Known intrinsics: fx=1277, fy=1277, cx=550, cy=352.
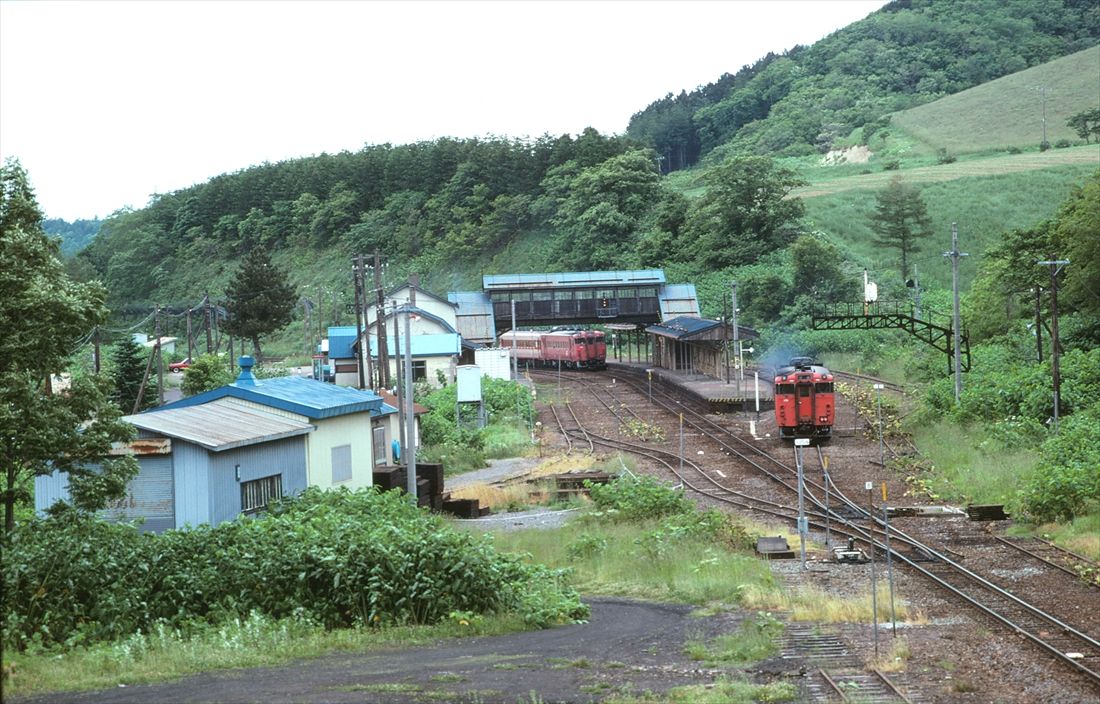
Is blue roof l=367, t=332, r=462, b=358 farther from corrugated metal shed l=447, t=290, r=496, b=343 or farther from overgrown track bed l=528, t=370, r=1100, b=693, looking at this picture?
overgrown track bed l=528, t=370, r=1100, b=693

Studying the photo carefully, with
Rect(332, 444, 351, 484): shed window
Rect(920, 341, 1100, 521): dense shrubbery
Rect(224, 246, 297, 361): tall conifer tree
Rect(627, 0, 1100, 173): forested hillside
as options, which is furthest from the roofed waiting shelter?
Rect(627, 0, 1100, 173): forested hillside

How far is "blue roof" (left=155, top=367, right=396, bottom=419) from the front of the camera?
75.4 ft

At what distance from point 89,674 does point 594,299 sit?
174 feet

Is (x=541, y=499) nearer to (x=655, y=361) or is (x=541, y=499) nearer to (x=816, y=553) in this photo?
(x=816, y=553)

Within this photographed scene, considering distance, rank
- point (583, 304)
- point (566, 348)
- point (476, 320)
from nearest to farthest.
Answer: point (476, 320)
point (583, 304)
point (566, 348)

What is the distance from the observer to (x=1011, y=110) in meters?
119

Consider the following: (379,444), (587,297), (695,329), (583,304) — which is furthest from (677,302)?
(379,444)

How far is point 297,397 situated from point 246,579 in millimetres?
8365

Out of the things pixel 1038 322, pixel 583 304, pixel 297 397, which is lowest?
pixel 297 397

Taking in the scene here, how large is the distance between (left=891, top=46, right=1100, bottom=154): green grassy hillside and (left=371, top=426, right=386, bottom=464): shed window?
3553 inches

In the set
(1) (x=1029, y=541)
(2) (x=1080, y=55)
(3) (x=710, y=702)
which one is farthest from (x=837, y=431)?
(2) (x=1080, y=55)

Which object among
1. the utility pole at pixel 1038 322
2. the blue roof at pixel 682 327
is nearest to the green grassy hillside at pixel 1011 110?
the blue roof at pixel 682 327

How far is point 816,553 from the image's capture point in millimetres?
21594

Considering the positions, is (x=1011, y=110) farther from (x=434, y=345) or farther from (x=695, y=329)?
(x=434, y=345)
